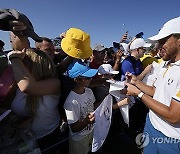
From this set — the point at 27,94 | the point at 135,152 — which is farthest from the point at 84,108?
the point at 135,152

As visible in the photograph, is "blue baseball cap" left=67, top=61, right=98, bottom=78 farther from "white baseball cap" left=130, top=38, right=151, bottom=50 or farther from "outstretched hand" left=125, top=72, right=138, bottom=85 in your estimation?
"white baseball cap" left=130, top=38, right=151, bottom=50

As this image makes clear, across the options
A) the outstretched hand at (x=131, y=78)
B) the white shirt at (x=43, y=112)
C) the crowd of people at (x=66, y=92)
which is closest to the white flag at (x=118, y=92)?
the crowd of people at (x=66, y=92)

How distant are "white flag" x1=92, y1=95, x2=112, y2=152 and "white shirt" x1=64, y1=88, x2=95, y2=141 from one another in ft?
0.54

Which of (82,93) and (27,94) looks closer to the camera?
(27,94)

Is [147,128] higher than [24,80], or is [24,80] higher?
[24,80]

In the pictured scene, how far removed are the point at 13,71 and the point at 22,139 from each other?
65cm

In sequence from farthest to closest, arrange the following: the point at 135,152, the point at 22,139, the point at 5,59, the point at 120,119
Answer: the point at 120,119, the point at 135,152, the point at 5,59, the point at 22,139

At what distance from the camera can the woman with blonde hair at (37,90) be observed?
1989 mm

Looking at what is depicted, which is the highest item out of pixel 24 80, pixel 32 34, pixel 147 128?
pixel 32 34

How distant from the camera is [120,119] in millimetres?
4688

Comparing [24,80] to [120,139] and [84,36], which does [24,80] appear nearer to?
[84,36]

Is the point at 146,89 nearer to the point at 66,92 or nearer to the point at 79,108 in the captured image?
the point at 79,108

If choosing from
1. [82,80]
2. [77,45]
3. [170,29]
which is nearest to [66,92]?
[82,80]

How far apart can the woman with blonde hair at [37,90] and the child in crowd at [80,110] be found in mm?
200
